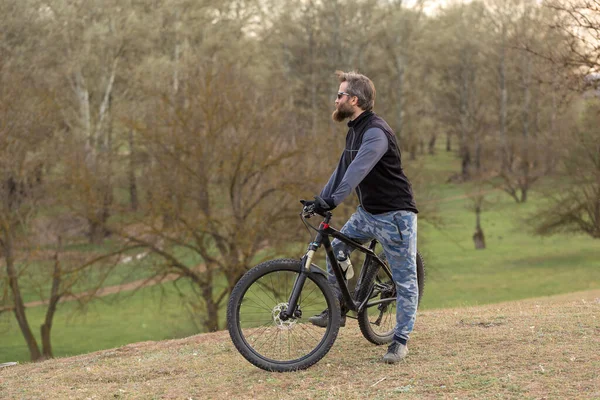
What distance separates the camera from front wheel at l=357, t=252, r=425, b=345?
20.5 ft

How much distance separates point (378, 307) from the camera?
647cm

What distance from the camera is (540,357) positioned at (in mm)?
5730

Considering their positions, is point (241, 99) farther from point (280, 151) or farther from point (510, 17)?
point (510, 17)

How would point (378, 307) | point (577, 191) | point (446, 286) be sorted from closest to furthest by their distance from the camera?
point (378, 307) < point (577, 191) < point (446, 286)

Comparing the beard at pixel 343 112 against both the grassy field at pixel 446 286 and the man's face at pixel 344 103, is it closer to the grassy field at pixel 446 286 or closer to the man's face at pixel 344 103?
the man's face at pixel 344 103

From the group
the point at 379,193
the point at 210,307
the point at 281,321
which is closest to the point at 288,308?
the point at 281,321

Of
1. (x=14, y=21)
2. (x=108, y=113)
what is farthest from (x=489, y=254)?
(x=14, y=21)

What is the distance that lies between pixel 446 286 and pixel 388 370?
29.7 metres

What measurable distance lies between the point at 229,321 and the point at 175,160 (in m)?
17.3

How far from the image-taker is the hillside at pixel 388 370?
5133 millimetres

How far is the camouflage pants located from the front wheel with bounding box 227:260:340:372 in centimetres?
24

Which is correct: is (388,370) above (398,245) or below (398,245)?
below

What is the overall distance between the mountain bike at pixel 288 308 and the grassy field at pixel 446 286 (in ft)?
46.5

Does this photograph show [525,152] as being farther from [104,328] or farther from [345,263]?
[345,263]
